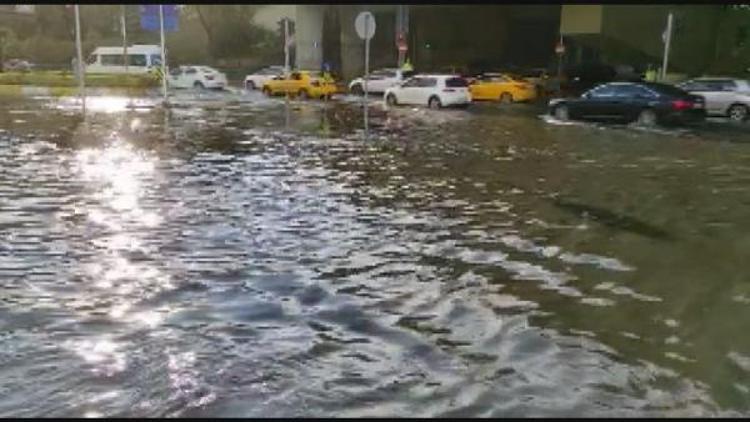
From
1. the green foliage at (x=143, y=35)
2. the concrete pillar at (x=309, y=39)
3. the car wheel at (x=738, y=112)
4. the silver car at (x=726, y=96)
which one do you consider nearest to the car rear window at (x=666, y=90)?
the silver car at (x=726, y=96)

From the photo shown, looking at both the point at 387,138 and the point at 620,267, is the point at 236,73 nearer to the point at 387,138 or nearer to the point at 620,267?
the point at 387,138

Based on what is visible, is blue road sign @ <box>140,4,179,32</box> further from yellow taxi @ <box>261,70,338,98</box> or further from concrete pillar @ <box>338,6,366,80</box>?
concrete pillar @ <box>338,6,366,80</box>

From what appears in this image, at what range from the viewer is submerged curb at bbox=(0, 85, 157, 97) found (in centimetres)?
3862

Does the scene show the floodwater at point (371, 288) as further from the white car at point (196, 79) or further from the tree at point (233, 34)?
the tree at point (233, 34)

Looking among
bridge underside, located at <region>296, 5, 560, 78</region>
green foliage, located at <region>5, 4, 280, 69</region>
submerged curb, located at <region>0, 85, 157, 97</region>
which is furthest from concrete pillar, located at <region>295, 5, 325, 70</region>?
submerged curb, located at <region>0, 85, 157, 97</region>

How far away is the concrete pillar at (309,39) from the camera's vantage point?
2109 inches

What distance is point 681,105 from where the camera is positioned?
2245 cm

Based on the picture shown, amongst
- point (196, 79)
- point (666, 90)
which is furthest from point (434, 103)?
point (196, 79)

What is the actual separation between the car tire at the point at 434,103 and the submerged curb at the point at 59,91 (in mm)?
14858

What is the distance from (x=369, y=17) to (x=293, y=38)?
33842 millimetres

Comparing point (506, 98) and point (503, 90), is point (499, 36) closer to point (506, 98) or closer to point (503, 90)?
point (503, 90)

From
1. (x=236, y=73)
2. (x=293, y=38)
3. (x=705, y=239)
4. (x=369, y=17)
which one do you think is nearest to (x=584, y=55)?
(x=293, y=38)

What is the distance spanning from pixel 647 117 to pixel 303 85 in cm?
1982

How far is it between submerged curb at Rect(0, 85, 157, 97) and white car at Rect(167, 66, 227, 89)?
4.98 metres
